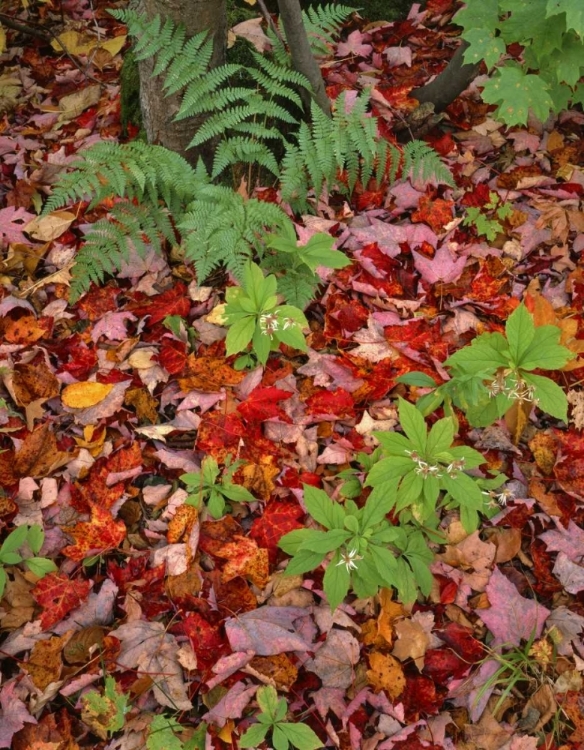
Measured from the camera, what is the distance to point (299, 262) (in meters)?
2.78

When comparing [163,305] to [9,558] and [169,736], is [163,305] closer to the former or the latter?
[9,558]

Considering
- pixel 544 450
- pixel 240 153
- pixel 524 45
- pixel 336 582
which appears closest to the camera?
pixel 336 582

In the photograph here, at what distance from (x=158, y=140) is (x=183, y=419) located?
1.53 meters

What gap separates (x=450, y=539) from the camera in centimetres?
233

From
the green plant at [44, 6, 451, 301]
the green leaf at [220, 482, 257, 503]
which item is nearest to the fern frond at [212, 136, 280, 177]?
the green plant at [44, 6, 451, 301]

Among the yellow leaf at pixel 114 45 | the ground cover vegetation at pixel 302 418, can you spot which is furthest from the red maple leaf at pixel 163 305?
the yellow leaf at pixel 114 45

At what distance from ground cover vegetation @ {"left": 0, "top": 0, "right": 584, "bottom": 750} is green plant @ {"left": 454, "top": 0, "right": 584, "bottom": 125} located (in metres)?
0.01

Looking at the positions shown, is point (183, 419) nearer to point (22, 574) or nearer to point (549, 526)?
point (22, 574)

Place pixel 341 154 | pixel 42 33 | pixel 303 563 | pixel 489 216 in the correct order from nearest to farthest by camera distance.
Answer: pixel 303 563, pixel 341 154, pixel 489 216, pixel 42 33

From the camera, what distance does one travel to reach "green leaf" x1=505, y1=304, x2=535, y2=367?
Answer: 211 centimetres

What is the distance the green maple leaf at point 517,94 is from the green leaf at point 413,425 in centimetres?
155

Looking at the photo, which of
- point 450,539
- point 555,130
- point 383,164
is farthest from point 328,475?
point 555,130

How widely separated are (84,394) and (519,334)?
5.90ft

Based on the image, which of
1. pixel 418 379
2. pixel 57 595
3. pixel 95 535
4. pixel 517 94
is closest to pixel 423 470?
pixel 418 379
